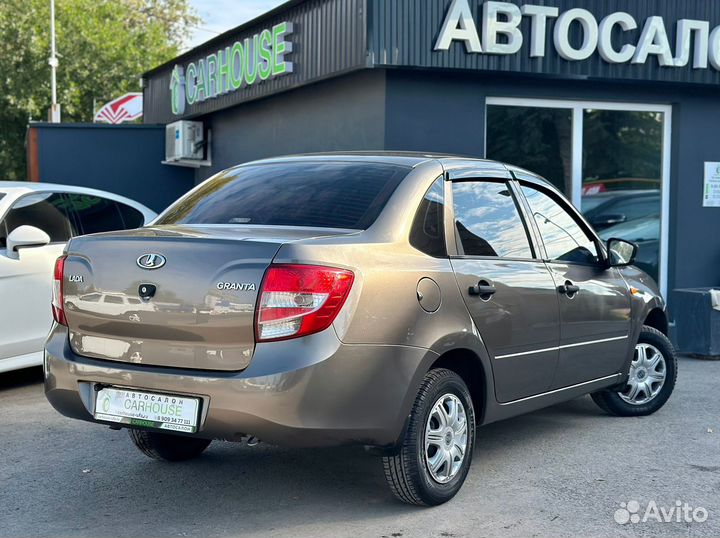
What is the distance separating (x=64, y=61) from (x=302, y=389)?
37326 mm

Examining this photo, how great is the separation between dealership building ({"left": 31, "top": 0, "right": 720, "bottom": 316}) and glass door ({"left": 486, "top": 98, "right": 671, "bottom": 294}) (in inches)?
0.6

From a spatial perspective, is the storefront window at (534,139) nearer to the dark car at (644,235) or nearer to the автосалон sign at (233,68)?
the dark car at (644,235)

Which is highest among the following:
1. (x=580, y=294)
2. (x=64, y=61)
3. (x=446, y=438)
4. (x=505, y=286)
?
(x=64, y=61)

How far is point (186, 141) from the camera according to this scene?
1502cm

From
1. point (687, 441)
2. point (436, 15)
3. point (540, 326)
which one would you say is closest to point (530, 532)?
point (540, 326)

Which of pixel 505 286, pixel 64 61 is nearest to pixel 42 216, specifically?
pixel 505 286

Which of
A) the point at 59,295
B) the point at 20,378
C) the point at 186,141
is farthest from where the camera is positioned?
the point at 186,141

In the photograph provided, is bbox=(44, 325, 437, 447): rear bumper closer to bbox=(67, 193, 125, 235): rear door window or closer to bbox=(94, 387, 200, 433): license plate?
bbox=(94, 387, 200, 433): license plate

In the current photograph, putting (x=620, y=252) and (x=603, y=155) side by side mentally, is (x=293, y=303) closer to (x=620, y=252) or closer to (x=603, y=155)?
(x=620, y=252)

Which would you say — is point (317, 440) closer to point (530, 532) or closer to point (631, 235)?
point (530, 532)

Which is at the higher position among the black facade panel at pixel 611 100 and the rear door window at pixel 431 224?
the black facade panel at pixel 611 100

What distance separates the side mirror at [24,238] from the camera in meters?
7.31

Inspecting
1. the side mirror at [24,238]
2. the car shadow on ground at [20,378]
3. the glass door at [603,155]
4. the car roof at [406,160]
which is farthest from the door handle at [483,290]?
the glass door at [603,155]

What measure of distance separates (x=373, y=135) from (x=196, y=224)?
5.23 meters
